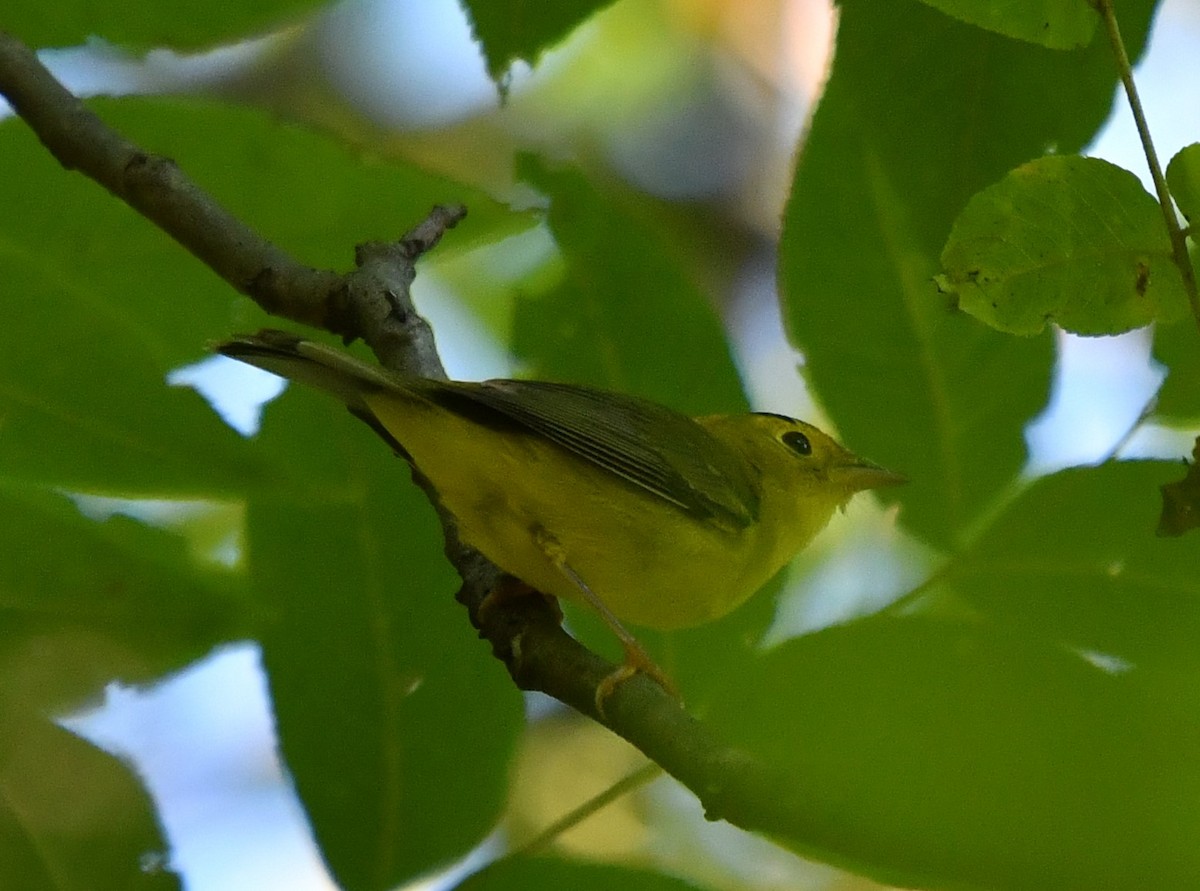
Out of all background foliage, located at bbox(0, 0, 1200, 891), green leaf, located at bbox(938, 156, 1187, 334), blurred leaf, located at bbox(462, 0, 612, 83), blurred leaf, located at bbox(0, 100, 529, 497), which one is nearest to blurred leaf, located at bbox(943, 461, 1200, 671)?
background foliage, located at bbox(0, 0, 1200, 891)

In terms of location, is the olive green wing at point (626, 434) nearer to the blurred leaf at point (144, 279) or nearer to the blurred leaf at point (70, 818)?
the blurred leaf at point (144, 279)

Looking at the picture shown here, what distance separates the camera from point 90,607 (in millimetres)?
1876

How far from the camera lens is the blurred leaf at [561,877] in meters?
1.85

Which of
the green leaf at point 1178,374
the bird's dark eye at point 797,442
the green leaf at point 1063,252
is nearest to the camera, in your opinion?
the green leaf at point 1063,252

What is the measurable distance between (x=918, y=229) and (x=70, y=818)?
5.03 feet

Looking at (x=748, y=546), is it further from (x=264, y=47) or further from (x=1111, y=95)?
(x=264, y=47)

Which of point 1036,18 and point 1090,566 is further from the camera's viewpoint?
point 1090,566

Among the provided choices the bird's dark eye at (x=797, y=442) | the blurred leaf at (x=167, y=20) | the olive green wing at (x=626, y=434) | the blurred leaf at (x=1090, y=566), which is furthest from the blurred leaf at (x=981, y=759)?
the bird's dark eye at (x=797, y=442)

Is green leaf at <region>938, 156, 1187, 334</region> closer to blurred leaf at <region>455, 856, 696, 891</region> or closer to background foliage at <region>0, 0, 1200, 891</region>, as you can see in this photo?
background foliage at <region>0, 0, 1200, 891</region>

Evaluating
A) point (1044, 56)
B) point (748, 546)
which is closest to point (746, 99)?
point (748, 546)

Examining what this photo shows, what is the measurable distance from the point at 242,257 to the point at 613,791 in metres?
1.15

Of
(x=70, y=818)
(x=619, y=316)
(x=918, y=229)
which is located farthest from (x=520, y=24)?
(x=70, y=818)

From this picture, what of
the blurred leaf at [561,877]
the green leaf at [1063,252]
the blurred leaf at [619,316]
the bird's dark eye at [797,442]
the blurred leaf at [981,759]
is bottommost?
the blurred leaf at [981,759]

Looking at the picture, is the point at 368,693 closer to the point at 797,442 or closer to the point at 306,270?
the point at 306,270
